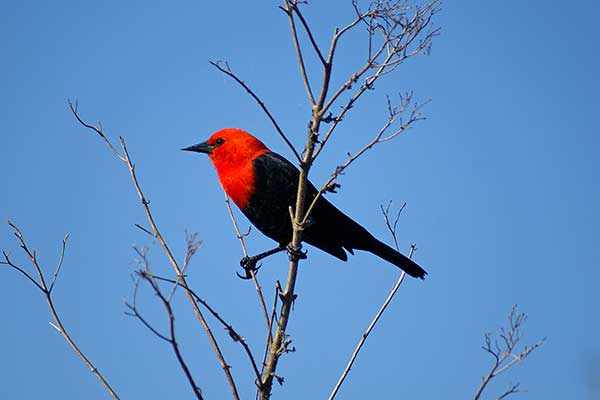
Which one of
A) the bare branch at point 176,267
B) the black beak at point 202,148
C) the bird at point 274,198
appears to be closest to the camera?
the bare branch at point 176,267

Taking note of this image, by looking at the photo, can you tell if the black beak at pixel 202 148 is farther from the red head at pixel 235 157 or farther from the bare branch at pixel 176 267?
the bare branch at pixel 176 267

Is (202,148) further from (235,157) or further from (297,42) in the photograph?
(297,42)

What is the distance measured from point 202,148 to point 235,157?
36 centimetres

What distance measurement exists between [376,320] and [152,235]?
947 millimetres

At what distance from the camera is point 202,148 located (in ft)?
16.3

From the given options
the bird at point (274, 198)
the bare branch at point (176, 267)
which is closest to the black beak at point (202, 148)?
the bird at point (274, 198)

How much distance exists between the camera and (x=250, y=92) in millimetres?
2566

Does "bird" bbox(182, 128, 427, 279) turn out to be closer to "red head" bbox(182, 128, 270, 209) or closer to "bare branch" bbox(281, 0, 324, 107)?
"red head" bbox(182, 128, 270, 209)

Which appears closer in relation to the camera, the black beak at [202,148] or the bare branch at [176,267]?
the bare branch at [176,267]

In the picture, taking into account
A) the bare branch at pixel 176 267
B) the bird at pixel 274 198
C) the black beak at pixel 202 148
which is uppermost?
the black beak at pixel 202 148

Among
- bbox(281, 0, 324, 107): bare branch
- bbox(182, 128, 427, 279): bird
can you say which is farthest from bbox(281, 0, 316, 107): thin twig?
bbox(182, 128, 427, 279): bird

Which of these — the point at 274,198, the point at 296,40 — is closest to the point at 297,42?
the point at 296,40

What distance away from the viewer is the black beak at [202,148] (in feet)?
16.1

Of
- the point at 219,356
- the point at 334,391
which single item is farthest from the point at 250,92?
the point at 334,391
